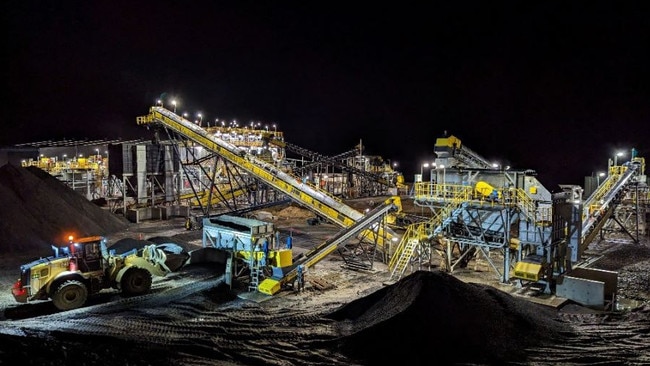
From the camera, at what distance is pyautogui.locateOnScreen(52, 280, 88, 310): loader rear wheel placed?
13883mm

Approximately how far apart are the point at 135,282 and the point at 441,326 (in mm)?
10024

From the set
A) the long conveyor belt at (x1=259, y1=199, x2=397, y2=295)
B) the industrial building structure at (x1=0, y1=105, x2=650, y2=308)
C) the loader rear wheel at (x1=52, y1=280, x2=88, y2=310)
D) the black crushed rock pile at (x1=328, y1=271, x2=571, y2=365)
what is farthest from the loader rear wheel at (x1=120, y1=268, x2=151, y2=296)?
the black crushed rock pile at (x1=328, y1=271, x2=571, y2=365)

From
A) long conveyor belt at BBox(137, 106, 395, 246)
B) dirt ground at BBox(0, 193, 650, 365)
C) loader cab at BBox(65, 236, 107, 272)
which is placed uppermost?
long conveyor belt at BBox(137, 106, 395, 246)

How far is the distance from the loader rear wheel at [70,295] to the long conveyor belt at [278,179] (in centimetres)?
1151

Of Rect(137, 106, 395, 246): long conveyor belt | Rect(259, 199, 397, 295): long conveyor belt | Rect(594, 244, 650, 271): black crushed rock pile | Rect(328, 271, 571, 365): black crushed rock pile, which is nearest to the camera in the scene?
Rect(328, 271, 571, 365): black crushed rock pile

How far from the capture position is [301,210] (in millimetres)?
38312

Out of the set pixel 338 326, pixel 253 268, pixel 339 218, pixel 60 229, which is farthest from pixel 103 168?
pixel 338 326

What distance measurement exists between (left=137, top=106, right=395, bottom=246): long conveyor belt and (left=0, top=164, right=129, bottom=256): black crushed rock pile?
7.49 meters

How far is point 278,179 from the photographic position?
2533 centimetres

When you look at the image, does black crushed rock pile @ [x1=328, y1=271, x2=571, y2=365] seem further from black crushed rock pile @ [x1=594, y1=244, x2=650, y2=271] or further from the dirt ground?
black crushed rock pile @ [x1=594, y1=244, x2=650, y2=271]

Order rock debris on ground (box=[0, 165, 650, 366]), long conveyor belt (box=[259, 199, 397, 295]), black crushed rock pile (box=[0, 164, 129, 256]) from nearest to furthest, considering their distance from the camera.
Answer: rock debris on ground (box=[0, 165, 650, 366]) < long conveyor belt (box=[259, 199, 397, 295]) < black crushed rock pile (box=[0, 164, 129, 256])

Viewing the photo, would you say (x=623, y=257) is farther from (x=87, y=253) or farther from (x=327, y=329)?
(x=87, y=253)

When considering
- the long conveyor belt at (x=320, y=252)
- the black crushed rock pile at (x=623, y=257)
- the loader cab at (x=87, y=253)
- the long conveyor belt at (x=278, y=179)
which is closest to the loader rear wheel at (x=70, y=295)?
the loader cab at (x=87, y=253)

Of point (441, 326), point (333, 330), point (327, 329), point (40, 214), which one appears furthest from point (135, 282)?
point (40, 214)
